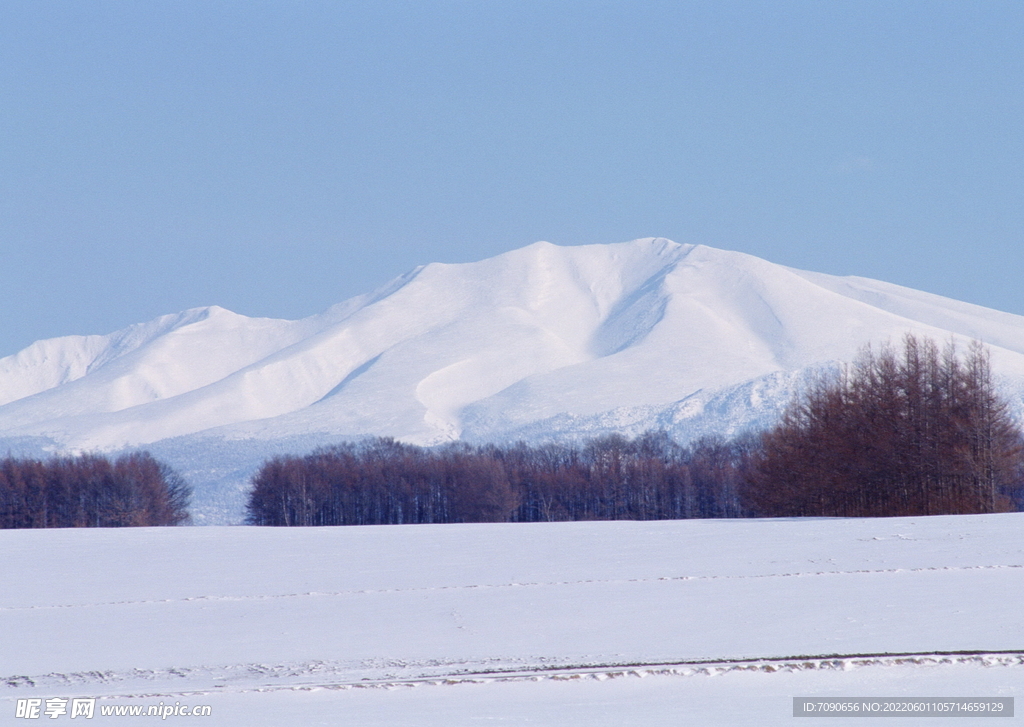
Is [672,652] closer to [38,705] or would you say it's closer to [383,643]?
[383,643]

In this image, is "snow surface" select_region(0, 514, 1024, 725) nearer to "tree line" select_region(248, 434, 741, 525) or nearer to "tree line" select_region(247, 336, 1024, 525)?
"tree line" select_region(247, 336, 1024, 525)

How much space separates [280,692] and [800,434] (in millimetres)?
43121

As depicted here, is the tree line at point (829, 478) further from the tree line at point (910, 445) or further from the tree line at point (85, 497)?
the tree line at point (85, 497)

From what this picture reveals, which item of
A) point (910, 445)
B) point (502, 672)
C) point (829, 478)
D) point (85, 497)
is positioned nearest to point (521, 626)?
point (502, 672)

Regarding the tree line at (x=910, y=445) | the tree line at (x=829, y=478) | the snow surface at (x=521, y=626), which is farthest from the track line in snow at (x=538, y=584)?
the tree line at (x=829, y=478)

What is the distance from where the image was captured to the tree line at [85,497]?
82.9 meters

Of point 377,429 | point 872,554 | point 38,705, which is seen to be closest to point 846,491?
point 872,554

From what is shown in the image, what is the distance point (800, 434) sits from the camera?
53594 mm

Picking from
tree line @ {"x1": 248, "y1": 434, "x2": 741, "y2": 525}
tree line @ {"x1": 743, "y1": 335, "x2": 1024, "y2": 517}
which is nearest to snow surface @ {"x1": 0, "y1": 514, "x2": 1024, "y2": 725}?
tree line @ {"x1": 743, "y1": 335, "x2": 1024, "y2": 517}

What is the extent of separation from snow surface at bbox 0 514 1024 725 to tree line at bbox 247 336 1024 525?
1769cm

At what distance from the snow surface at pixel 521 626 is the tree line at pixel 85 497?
185ft

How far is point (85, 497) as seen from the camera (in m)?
86.0

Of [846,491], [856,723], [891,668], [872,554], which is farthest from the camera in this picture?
[846,491]

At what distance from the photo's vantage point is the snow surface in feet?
43.2
